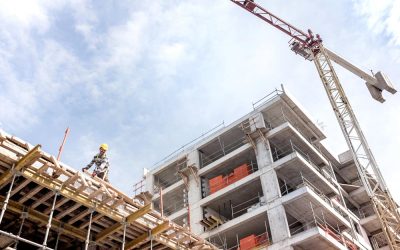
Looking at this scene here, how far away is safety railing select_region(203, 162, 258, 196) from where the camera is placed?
31.0 m

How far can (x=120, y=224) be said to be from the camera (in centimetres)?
1419

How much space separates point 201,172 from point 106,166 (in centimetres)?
1647

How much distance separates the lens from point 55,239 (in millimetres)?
14148

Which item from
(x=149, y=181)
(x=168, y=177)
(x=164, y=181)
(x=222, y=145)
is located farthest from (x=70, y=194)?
(x=164, y=181)

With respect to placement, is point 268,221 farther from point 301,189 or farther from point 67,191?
point 67,191

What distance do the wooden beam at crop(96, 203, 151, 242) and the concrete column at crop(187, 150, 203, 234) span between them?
54.7 ft

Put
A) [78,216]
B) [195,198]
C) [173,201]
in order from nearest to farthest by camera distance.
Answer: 1. [78,216]
2. [195,198]
3. [173,201]

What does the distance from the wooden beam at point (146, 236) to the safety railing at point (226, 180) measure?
16.4m

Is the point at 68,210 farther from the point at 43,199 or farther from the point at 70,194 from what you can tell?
the point at 43,199

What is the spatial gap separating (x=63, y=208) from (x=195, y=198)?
2011 cm

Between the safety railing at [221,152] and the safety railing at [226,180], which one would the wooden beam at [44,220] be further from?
the safety railing at [221,152]

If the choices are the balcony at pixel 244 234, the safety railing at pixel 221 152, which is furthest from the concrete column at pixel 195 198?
the balcony at pixel 244 234

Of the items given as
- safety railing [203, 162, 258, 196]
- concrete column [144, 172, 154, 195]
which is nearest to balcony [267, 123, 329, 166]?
safety railing [203, 162, 258, 196]

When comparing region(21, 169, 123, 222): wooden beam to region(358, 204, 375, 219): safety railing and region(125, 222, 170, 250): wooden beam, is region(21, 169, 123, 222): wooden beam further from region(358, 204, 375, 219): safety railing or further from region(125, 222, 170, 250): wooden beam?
region(358, 204, 375, 219): safety railing
